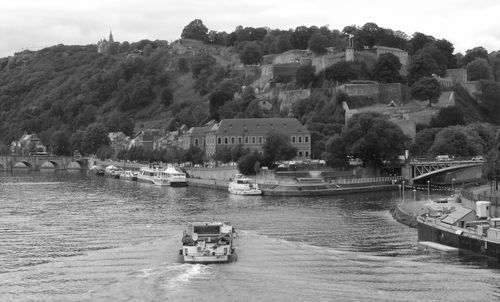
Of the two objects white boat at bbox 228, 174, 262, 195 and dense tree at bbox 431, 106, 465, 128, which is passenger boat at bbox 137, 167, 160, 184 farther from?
dense tree at bbox 431, 106, 465, 128

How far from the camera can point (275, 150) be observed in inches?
3413

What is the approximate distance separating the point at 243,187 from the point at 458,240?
3805 centimetres

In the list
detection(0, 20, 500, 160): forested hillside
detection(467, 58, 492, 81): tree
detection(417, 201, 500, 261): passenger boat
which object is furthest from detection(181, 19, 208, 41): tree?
detection(417, 201, 500, 261): passenger boat

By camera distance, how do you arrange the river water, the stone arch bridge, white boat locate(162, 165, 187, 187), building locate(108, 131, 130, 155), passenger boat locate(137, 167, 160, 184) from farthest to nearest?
the stone arch bridge < building locate(108, 131, 130, 155) < passenger boat locate(137, 167, 160, 184) < white boat locate(162, 165, 187, 187) < the river water

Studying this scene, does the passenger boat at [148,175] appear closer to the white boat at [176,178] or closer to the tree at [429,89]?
the white boat at [176,178]

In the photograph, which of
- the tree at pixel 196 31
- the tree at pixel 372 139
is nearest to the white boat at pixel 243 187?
the tree at pixel 372 139

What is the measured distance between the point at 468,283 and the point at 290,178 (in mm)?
46581

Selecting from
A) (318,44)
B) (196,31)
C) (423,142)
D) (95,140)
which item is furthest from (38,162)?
(423,142)

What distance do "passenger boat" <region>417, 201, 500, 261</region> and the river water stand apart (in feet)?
2.64

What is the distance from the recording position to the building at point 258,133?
100 metres

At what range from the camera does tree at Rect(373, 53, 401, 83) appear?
11794cm

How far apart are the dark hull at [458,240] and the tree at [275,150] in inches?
1634

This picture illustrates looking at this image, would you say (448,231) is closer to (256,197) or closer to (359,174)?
(256,197)

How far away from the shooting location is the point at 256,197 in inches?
2953
